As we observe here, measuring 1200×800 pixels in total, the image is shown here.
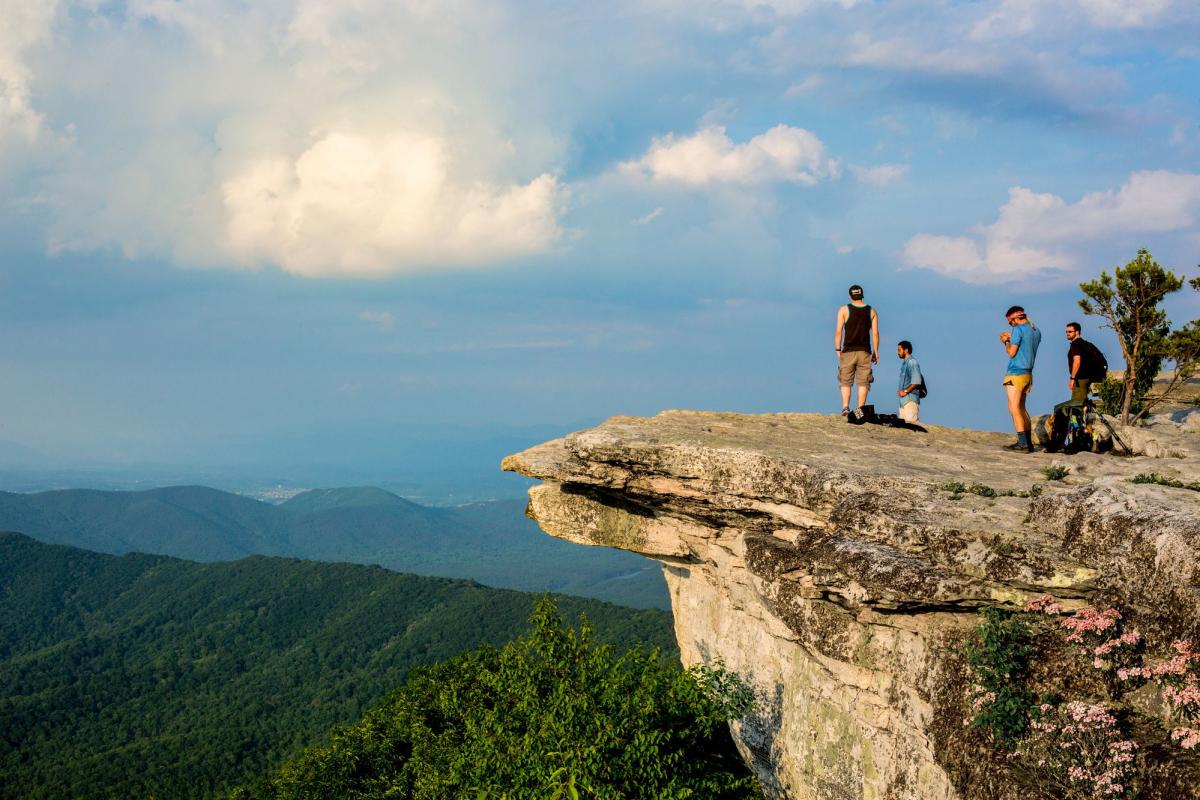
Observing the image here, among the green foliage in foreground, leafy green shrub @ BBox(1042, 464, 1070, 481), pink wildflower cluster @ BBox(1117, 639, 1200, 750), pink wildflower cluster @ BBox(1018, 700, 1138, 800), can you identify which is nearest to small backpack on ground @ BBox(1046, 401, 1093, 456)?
leafy green shrub @ BBox(1042, 464, 1070, 481)

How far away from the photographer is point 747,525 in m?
19.5

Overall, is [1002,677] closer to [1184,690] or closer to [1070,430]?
[1184,690]

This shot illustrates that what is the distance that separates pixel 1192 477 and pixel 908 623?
5634 millimetres

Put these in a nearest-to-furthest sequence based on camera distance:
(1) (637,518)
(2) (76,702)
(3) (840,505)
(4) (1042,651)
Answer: (4) (1042,651), (3) (840,505), (1) (637,518), (2) (76,702)

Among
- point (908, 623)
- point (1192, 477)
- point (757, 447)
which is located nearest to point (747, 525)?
point (757, 447)

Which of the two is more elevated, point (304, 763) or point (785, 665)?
point (785, 665)

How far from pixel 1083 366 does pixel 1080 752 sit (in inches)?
390

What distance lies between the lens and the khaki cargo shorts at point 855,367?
890 inches

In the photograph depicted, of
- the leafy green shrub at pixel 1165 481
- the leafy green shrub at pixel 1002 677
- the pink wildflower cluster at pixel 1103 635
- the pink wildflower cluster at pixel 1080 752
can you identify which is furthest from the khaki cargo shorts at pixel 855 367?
the pink wildflower cluster at pixel 1080 752

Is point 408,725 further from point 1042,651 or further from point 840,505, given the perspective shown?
point 1042,651

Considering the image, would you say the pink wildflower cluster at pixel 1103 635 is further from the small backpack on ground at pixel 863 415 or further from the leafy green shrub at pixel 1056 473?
the small backpack on ground at pixel 863 415

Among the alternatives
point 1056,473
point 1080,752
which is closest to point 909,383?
point 1056,473

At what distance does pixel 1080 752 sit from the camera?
11789 mm

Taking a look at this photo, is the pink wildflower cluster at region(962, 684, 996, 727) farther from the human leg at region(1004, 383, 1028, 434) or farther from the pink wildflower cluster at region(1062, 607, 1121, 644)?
the human leg at region(1004, 383, 1028, 434)
